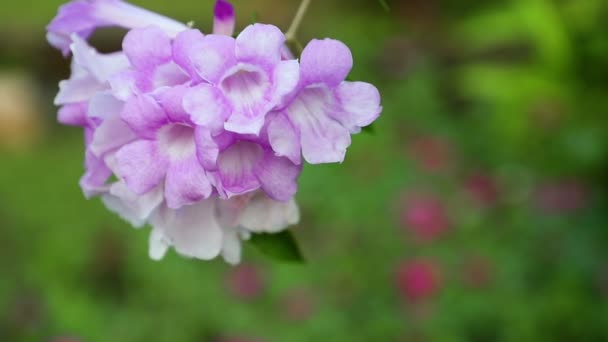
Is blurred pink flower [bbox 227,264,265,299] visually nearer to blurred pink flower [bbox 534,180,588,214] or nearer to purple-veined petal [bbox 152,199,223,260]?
blurred pink flower [bbox 534,180,588,214]

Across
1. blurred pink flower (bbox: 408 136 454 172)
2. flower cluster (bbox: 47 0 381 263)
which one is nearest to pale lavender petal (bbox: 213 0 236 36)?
flower cluster (bbox: 47 0 381 263)

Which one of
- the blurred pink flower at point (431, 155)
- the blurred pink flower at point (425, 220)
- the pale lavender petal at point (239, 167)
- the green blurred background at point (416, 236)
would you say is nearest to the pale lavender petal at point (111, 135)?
the pale lavender petal at point (239, 167)

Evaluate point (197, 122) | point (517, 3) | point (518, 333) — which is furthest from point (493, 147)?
point (197, 122)

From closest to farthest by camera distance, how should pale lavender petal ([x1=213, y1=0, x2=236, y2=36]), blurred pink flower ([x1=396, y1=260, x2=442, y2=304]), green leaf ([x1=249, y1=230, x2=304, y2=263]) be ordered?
pale lavender petal ([x1=213, y1=0, x2=236, y2=36]) < green leaf ([x1=249, y1=230, x2=304, y2=263]) < blurred pink flower ([x1=396, y1=260, x2=442, y2=304])

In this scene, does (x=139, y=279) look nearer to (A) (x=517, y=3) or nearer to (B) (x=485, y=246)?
(B) (x=485, y=246)

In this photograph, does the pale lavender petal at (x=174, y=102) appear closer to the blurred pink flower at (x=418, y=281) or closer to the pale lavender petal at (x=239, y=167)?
the pale lavender petal at (x=239, y=167)

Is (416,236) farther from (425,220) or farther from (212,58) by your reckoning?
(212,58)
